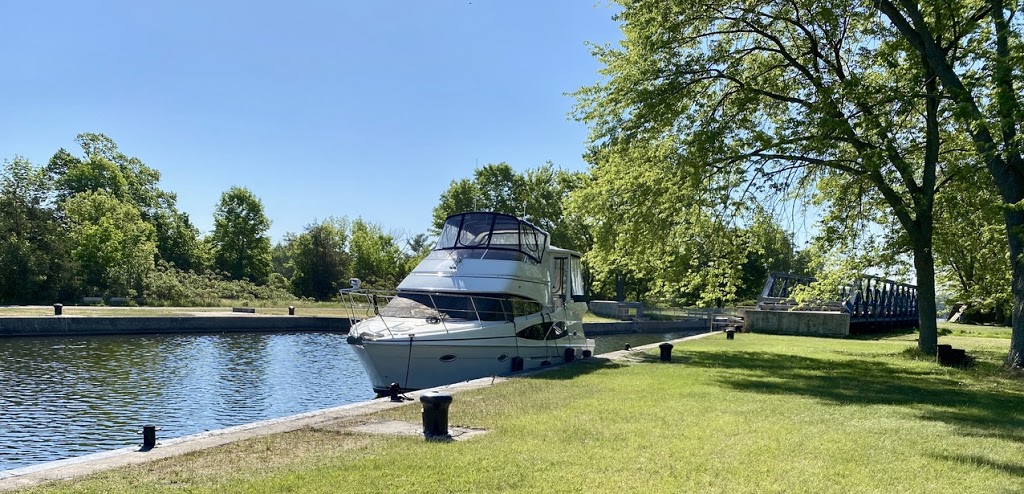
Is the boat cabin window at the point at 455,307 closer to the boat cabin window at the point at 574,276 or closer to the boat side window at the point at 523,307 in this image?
the boat side window at the point at 523,307

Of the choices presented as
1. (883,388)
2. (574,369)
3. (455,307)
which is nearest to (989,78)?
(883,388)

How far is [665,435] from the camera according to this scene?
27.8 ft

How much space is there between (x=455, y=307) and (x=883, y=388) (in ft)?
32.1

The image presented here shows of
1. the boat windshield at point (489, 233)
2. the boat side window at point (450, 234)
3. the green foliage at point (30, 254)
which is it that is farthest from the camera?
the green foliage at point (30, 254)

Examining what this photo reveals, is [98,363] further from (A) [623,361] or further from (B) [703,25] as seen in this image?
(B) [703,25]

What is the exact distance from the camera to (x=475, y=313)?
59.3ft

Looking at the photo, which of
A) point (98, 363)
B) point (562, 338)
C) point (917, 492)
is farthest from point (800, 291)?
point (98, 363)

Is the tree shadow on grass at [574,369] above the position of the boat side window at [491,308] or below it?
below

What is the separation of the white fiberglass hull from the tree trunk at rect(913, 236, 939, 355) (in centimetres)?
1120

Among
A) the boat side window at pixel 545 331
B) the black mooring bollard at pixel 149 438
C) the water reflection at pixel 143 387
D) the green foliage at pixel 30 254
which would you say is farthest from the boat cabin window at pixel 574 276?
the green foliage at pixel 30 254

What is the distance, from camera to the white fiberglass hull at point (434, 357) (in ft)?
53.4

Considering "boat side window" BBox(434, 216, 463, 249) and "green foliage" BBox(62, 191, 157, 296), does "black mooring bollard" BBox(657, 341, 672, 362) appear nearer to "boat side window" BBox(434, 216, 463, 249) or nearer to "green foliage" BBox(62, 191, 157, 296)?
"boat side window" BBox(434, 216, 463, 249)

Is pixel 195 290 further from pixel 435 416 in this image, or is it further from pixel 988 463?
pixel 988 463

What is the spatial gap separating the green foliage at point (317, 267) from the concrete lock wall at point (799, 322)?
3818 cm
